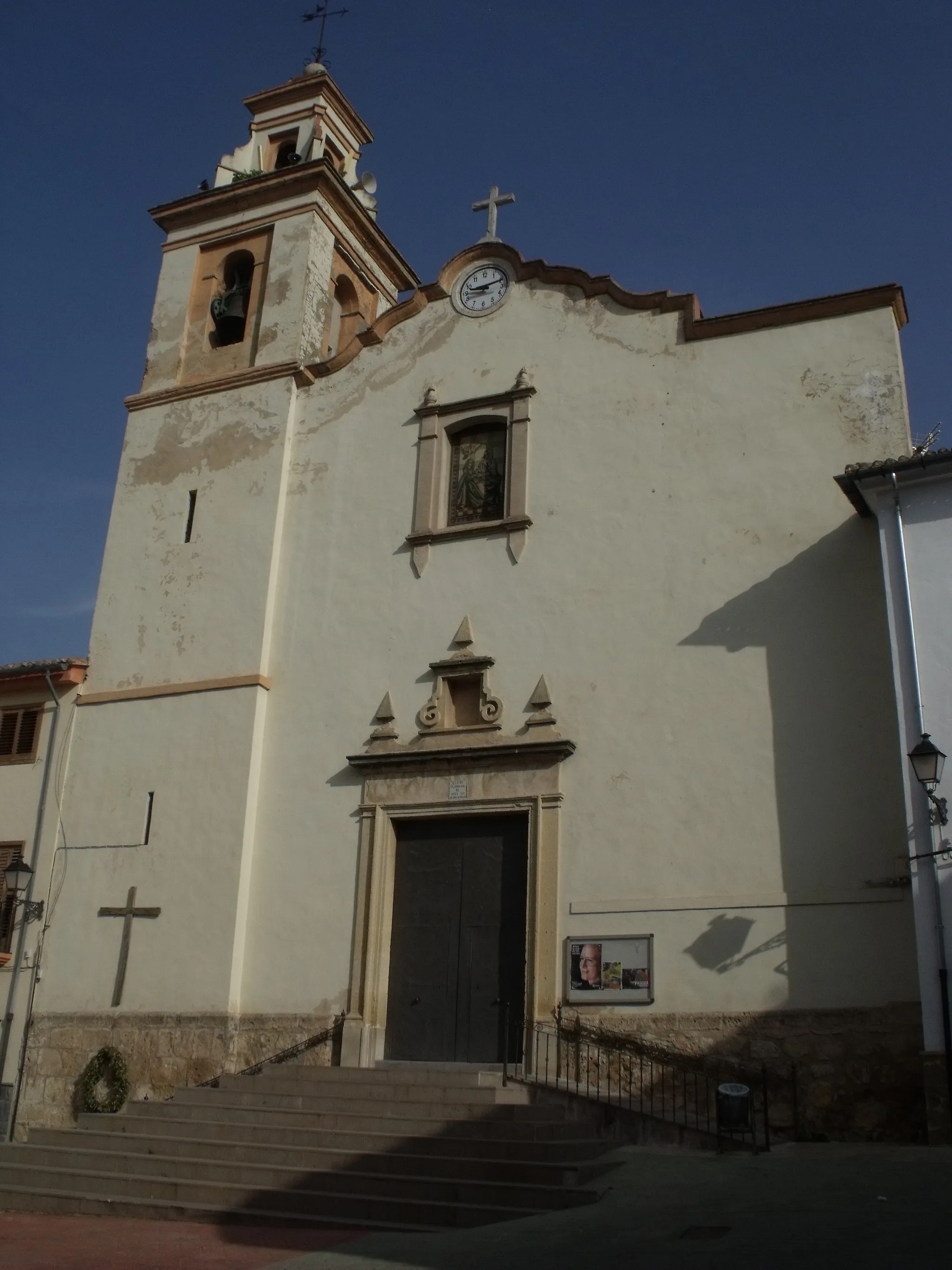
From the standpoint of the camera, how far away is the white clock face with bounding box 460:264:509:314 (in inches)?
683

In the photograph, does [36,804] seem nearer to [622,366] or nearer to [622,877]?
[622,877]

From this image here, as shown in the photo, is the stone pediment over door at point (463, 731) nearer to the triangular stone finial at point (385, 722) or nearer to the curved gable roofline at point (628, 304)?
the triangular stone finial at point (385, 722)

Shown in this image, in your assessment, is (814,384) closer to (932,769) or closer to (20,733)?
(932,769)

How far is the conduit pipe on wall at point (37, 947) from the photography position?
15.3m

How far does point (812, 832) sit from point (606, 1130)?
3.58 meters

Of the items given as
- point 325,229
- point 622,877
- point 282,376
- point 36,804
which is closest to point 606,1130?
point 622,877

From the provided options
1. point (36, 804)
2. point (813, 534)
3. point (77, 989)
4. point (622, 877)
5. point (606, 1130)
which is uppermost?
point (813, 534)

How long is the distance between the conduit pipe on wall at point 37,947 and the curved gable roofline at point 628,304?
6.17 metres

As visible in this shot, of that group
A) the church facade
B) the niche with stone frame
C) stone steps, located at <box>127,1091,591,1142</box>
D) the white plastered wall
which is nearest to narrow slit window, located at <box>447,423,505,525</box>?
the church facade

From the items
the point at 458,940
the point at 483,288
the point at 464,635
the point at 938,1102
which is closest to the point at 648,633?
the point at 464,635

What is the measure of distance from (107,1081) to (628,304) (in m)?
11.5

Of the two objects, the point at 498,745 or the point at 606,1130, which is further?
the point at 498,745

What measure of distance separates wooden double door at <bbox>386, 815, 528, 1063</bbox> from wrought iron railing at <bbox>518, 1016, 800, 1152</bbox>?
608 millimetres

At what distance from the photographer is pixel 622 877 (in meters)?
13.5
